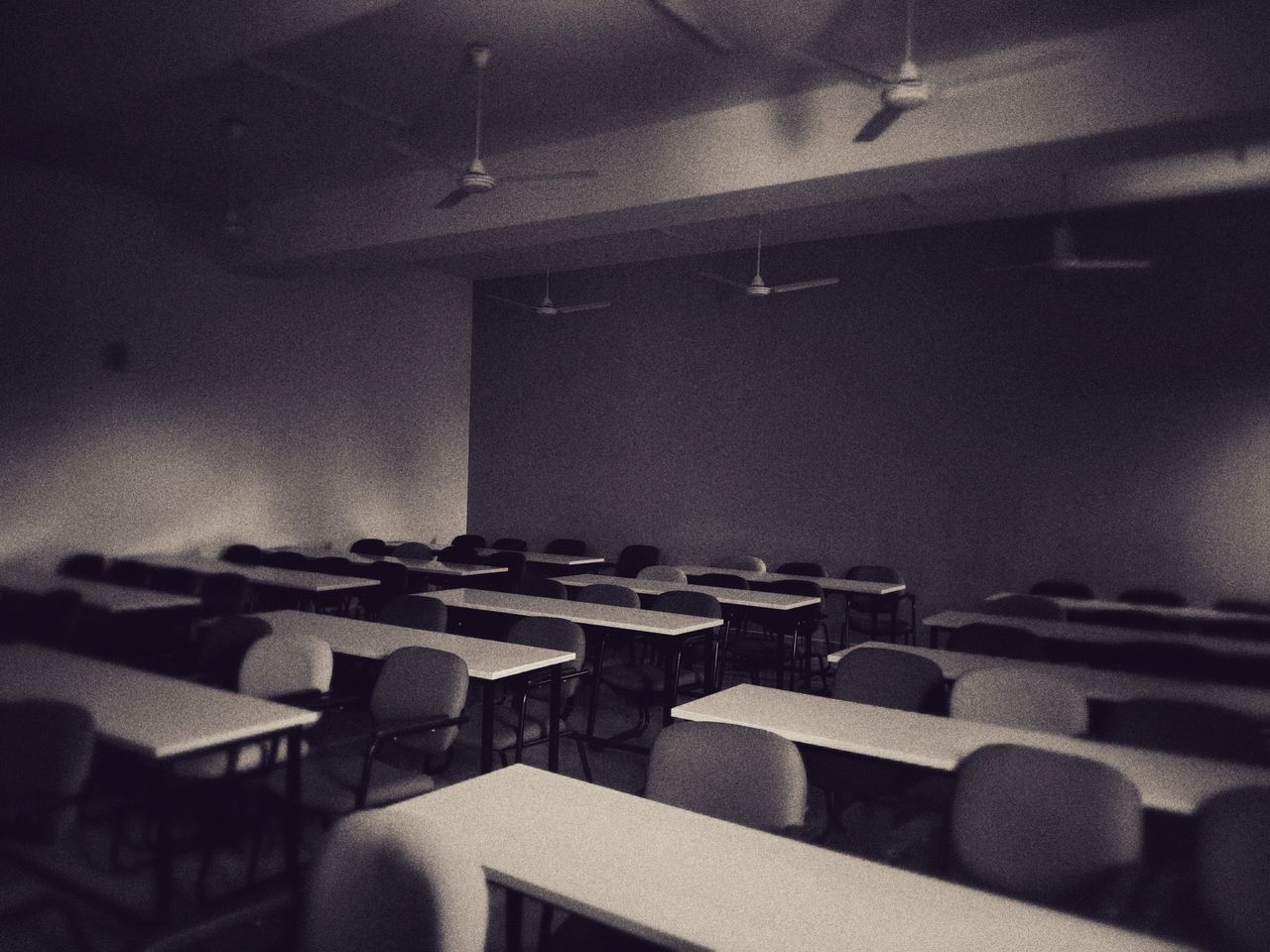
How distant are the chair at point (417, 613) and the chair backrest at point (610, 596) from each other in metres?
1.05

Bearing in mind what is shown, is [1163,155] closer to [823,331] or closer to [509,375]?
[823,331]

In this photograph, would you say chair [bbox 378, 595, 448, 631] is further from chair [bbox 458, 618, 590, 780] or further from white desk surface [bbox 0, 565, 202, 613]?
white desk surface [bbox 0, 565, 202, 613]

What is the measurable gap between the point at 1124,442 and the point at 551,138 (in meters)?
4.25

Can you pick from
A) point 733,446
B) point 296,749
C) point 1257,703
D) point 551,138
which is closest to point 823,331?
point 733,446

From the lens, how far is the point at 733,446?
7352 millimetres

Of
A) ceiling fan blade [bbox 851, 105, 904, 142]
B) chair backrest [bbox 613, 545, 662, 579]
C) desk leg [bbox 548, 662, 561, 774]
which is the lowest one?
desk leg [bbox 548, 662, 561, 774]

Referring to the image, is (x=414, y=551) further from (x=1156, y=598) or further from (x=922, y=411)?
(x=1156, y=598)

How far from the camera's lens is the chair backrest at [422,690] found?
2.81 m

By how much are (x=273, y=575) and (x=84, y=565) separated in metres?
1.02

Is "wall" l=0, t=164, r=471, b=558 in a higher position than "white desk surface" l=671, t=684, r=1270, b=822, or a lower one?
higher

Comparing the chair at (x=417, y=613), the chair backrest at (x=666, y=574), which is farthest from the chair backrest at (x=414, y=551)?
the chair at (x=417, y=613)

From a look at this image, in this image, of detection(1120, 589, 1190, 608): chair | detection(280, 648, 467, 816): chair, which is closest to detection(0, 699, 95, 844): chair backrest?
detection(280, 648, 467, 816): chair

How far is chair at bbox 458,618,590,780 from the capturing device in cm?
315

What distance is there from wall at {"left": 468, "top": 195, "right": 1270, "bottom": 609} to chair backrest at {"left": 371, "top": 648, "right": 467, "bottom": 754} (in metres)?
4.16
